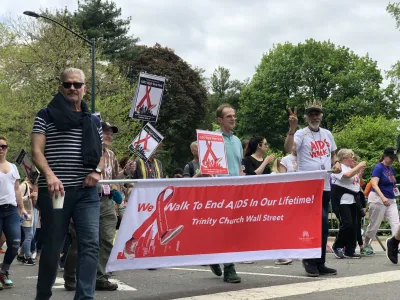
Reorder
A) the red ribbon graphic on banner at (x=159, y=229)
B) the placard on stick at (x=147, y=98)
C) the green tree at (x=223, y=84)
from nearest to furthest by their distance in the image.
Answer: the red ribbon graphic on banner at (x=159, y=229) → the placard on stick at (x=147, y=98) → the green tree at (x=223, y=84)

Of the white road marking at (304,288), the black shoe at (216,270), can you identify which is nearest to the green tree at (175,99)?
the black shoe at (216,270)

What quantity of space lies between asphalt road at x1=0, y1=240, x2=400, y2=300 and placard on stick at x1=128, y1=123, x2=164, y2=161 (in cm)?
164

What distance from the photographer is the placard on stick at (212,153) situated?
25.0ft

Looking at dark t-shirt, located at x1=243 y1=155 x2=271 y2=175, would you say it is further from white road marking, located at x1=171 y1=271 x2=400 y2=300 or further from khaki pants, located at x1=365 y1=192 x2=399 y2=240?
white road marking, located at x1=171 y1=271 x2=400 y2=300

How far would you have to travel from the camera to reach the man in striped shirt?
5.55 meters

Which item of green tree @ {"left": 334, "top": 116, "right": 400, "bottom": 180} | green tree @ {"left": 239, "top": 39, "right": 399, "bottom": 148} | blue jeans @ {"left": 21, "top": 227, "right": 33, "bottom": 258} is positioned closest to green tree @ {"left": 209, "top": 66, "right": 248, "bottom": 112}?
green tree @ {"left": 239, "top": 39, "right": 399, "bottom": 148}

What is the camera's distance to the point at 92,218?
5637 mm

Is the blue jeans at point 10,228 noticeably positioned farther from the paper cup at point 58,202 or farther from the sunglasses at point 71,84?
the paper cup at point 58,202

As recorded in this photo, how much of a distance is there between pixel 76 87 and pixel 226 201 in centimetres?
225

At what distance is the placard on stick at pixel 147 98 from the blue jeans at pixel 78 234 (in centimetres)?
421

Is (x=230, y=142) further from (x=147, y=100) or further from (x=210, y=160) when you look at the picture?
(x=147, y=100)

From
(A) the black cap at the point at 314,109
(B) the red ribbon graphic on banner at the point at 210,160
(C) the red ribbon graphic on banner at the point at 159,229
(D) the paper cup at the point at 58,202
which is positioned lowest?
(C) the red ribbon graphic on banner at the point at 159,229

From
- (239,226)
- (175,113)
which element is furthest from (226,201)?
(175,113)

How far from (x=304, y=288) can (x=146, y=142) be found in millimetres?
3510
